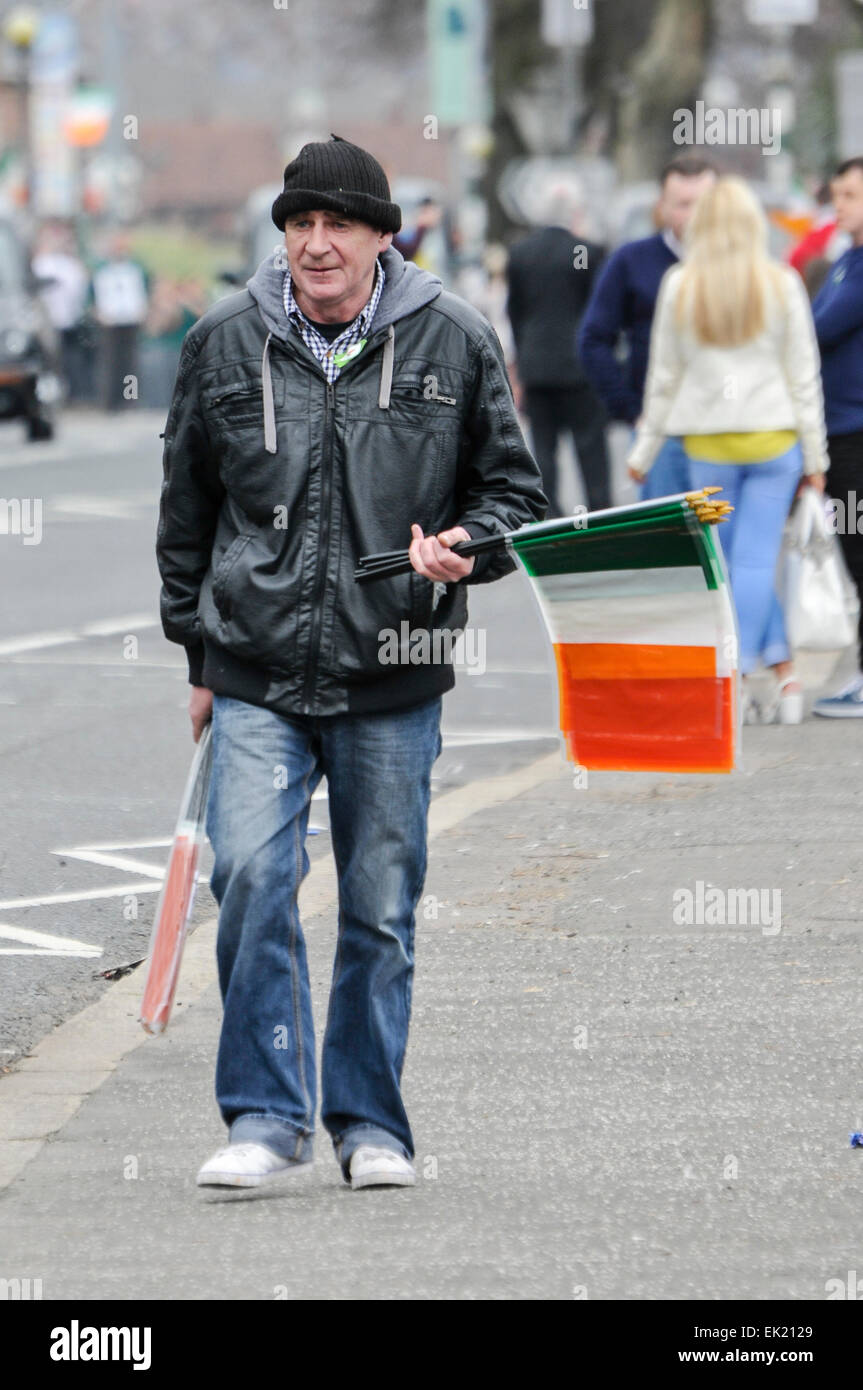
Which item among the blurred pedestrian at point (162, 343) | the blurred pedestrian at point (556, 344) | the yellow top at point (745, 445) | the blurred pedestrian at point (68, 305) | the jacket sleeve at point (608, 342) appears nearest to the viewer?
the yellow top at point (745, 445)

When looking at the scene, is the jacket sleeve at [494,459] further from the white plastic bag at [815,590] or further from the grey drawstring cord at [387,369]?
the white plastic bag at [815,590]

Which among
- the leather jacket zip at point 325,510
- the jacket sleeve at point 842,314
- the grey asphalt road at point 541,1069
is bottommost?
the grey asphalt road at point 541,1069

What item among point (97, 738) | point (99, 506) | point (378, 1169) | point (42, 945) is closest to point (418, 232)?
point (97, 738)

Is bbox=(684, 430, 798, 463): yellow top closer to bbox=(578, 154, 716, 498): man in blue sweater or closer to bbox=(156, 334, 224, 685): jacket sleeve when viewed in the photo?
bbox=(578, 154, 716, 498): man in blue sweater

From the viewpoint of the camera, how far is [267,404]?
4816 millimetres

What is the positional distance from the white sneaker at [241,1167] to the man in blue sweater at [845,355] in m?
5.22

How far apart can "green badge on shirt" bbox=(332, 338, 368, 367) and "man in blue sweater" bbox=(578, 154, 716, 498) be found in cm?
597

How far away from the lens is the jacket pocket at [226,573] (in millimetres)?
4875

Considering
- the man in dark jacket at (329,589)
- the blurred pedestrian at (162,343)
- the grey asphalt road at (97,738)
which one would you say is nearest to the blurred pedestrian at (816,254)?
the grey asphalt road at (97,738)

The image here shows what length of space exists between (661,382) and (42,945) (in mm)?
3431

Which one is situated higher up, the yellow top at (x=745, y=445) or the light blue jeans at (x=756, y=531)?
the yellow top at (x=745, y=445)

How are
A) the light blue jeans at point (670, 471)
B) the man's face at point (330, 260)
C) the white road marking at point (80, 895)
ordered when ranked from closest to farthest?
the man's face at point (330, 260)
the white road marking at point (80, 895)
the light blue jeans at point (670, 471)

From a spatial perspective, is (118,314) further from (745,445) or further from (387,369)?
(387,369)
